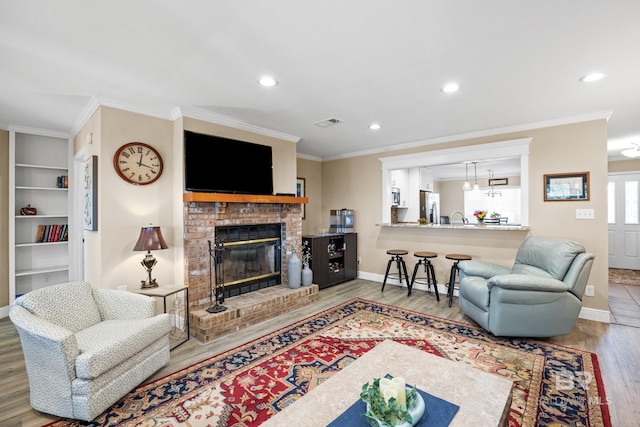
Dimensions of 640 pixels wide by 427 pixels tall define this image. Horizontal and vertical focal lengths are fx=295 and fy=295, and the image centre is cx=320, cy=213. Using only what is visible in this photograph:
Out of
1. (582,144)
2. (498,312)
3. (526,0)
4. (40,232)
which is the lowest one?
(498,312)

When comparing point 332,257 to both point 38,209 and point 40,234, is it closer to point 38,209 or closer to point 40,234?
point 40,234

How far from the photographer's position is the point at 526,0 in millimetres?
1601

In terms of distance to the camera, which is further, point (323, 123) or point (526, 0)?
point (323, 123)

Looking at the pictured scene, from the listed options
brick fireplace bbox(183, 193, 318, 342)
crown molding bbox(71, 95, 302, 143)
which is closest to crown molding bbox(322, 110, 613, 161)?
brick fireplace bbox(183, 193, 318, 342)

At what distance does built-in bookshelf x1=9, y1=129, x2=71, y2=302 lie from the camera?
381 centimetres

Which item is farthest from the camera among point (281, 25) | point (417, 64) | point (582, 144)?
point (582, 144)

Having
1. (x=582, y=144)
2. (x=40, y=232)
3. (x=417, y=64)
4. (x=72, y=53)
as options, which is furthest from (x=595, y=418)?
(x=40, y=232)

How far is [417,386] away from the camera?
61.9 inches

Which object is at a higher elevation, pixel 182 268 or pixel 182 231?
pixel 182 231

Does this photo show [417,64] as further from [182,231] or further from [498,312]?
[182,231]

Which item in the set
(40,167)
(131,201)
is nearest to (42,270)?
(40,167)

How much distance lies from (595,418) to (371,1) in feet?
9.36

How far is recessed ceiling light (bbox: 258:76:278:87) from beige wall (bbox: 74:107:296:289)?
3.94ft

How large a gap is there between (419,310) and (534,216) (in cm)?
194
